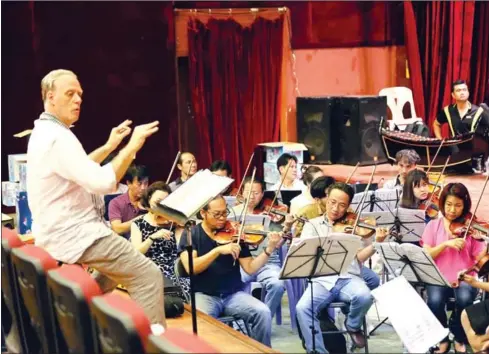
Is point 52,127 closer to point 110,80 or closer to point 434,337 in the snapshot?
point 434,337

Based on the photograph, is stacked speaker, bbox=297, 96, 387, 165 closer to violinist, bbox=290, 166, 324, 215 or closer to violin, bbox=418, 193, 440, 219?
violinist, bbox=290, 166, 324, 215

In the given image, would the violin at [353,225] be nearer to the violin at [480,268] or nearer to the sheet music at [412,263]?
the sheet music at [412,263]

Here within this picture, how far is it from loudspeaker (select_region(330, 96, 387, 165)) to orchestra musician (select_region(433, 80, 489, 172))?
2.49 feet

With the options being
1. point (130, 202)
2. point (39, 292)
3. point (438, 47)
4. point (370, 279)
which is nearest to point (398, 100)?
point (438, 47)

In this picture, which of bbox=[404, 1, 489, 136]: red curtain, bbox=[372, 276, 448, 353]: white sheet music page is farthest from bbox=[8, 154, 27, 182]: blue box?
bbox=[404, 1, 489, 136]: red curtain

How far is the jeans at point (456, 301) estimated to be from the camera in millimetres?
4984

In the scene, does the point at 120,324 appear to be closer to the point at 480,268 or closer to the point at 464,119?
the point at 480,268

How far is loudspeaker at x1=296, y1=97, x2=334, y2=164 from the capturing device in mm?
10195

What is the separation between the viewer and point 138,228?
5211 mm

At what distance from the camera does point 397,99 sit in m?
10.8

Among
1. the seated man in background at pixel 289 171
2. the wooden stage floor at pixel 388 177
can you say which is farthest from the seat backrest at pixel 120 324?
the wooden stage floor at pixel 388 177

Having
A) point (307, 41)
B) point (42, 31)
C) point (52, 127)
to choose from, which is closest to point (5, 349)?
point (52, 127)

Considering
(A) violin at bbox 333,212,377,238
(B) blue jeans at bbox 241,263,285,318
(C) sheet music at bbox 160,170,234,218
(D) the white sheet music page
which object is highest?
(C) sheet music at bbox 160,170,234,218

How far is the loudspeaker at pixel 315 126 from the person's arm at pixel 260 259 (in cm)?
542
